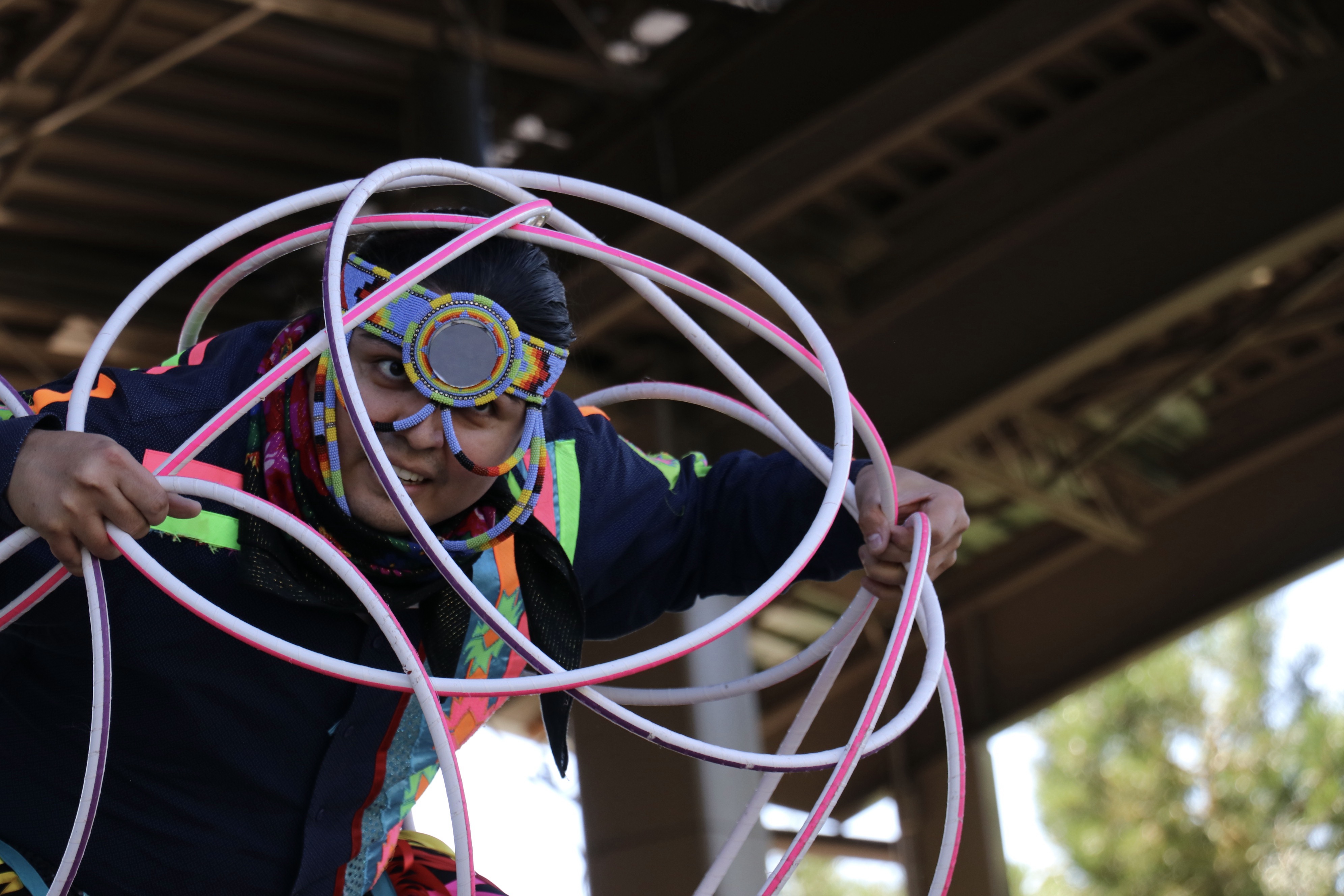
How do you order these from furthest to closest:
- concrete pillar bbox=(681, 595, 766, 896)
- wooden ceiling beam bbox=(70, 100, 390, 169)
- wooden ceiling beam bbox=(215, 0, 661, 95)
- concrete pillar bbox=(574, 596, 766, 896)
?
concrete pillar bbox=(574, 596, 766, 896), wooden ceiling beam bbox=(70, 100, 390, 169), concrete pillar bbox=(681, 595, 766, 896), wooden ceiling beam bbox=(215, 0, 661, 95)

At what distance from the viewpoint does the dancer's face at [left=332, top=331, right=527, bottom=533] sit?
5.64 feet

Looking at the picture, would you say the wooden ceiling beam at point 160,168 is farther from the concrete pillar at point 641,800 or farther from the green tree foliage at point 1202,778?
the green tree foliage at point 1202,778

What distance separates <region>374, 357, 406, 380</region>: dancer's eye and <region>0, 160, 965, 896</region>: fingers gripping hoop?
64 millimetres

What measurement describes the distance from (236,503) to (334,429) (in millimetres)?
266

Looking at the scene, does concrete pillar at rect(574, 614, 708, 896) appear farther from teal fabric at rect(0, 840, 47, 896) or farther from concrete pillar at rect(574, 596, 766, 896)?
teal fabric at rect(0, 840, 47, 896)

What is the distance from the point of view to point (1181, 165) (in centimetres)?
692

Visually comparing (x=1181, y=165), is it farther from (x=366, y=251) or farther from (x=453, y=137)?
(x=366, y=251)

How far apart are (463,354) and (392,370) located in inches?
3.9

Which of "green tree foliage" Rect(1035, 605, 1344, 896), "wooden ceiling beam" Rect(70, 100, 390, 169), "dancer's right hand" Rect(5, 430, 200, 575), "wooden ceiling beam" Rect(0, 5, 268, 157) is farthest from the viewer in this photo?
"green tree foliage" Rect(1035, 605, 1344, 896)

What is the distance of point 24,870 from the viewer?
1.79 m

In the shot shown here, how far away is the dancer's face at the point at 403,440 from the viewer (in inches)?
67.6

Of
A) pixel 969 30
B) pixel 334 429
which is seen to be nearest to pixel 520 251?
pixel 334 429

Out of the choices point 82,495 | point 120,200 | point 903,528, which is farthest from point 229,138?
point 82,495

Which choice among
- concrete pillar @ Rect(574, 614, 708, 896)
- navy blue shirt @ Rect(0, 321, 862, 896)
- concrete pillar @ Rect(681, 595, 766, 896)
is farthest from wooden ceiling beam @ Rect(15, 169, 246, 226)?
navy blue shirt @ Rect(0, 321, 862, 896)
